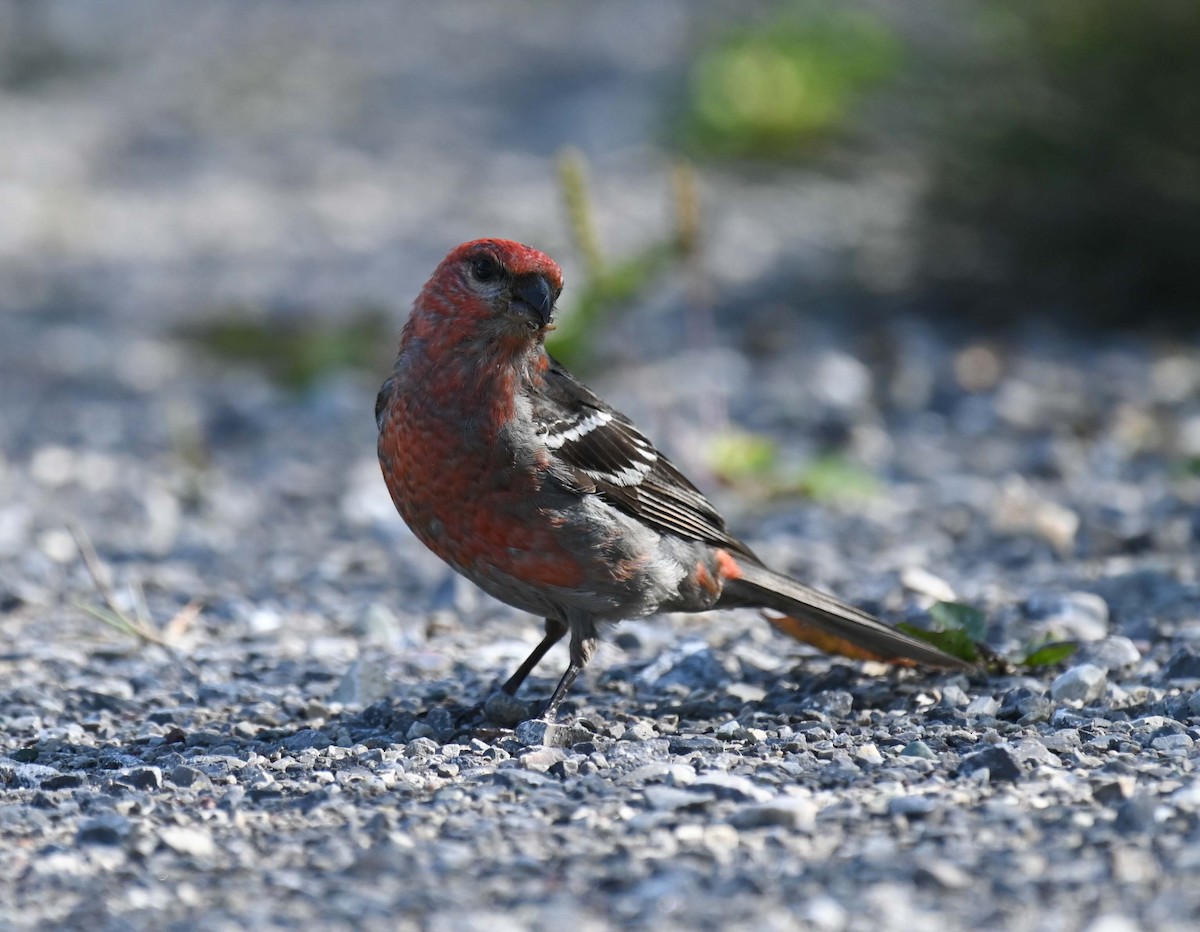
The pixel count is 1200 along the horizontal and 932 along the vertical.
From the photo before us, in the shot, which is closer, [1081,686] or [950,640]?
[1081,686]

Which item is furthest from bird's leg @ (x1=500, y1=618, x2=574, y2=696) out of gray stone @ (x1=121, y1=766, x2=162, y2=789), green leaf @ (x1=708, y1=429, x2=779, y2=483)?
green leaf @ (x1=708, y1=429, x2=779, y2=483)

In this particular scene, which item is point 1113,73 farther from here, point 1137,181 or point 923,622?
point 923,622

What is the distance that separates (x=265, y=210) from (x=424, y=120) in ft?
8.64

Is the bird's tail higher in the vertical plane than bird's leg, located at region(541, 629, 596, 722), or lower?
higher

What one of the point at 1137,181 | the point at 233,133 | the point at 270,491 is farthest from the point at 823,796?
the point at 233,133

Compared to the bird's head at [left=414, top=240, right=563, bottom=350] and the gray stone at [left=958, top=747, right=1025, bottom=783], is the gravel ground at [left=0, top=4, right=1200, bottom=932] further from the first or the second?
the bird's head at [left=414, top=240, right=563, bottom=350]

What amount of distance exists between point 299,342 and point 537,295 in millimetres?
4778

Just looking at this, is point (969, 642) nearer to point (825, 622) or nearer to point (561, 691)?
point (825, 622)

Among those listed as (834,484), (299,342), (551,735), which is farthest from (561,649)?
(299,342)

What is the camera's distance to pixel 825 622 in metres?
4.36

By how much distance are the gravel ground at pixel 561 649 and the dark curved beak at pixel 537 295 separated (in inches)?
40.3

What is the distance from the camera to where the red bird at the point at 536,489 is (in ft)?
13.1

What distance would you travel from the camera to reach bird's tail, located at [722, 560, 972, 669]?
4.22m

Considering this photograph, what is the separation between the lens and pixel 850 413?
295 inches
